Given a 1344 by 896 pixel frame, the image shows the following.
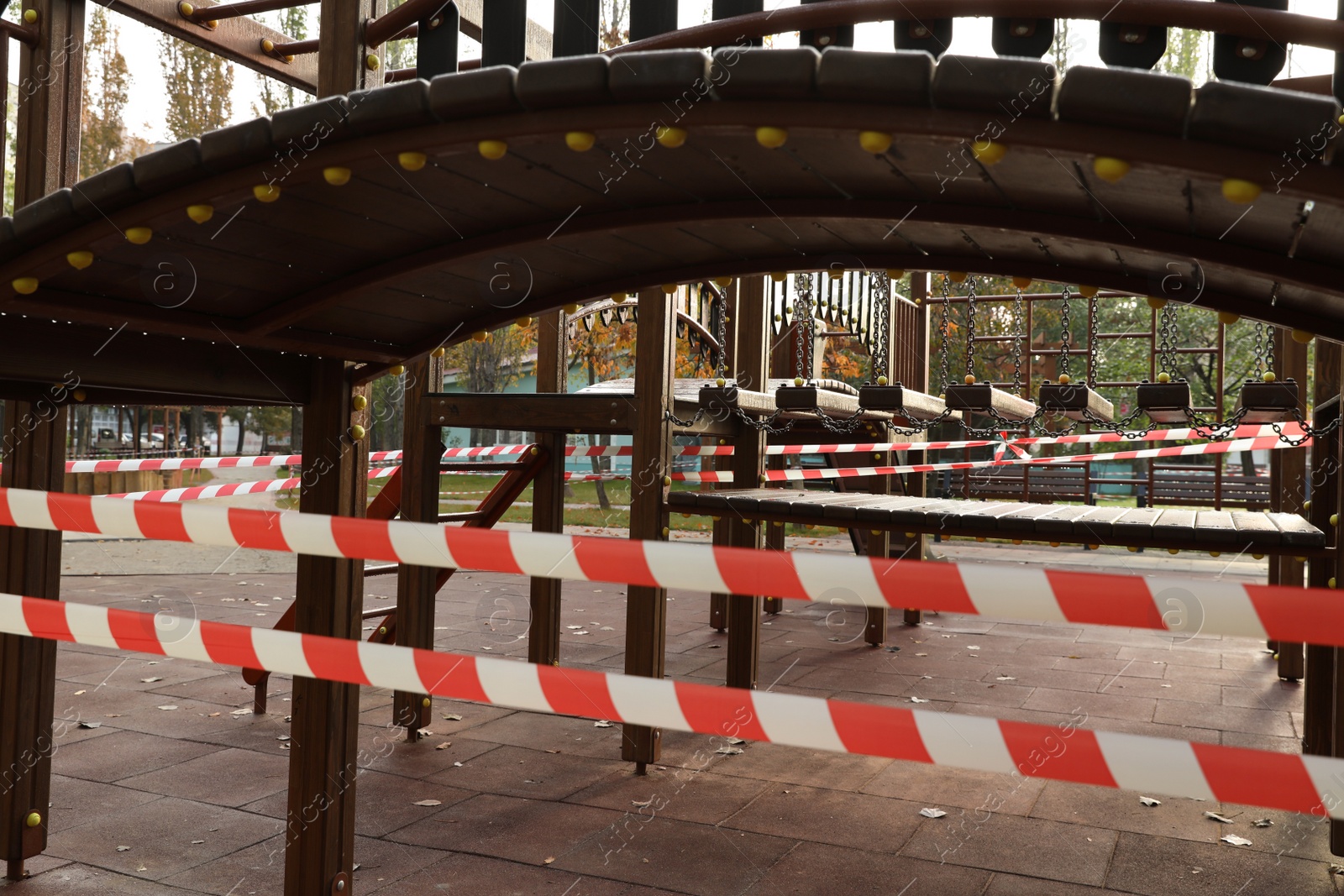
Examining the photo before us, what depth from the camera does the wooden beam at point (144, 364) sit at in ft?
9.68

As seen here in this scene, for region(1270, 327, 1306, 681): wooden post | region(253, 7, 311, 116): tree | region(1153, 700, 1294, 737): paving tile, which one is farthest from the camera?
region(253, 7, 311, 116): tree

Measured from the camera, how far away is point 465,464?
6660 mm

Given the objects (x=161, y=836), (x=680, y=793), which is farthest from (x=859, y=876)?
(x=161, y=836)

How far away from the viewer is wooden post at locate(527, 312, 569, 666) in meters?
6.65

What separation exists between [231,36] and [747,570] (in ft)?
16.2

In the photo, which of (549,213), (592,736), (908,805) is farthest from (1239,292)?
(592,736)

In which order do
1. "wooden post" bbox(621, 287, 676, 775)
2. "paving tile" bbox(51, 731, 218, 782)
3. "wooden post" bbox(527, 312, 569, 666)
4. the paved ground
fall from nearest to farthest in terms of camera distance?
1. the paved ground
2. "paving tile" bbox(51, 731, 218, 782)
3. "wooden post" bbox(621, 287, 676, 775)
4. "wooden post" bbox(527, 312, 569, 666)

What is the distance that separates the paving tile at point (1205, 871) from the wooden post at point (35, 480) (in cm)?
401

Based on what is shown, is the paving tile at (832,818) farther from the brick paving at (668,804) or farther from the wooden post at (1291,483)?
the wooden post at (1291,483)

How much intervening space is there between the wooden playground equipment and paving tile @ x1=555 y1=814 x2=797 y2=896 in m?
0.79

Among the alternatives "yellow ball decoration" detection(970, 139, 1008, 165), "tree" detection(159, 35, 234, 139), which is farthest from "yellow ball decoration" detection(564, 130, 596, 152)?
"tree" detection(159, 35, 234, 139)

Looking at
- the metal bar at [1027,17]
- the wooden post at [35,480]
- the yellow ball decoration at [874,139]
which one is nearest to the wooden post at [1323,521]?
the metal bar at [1027,17]

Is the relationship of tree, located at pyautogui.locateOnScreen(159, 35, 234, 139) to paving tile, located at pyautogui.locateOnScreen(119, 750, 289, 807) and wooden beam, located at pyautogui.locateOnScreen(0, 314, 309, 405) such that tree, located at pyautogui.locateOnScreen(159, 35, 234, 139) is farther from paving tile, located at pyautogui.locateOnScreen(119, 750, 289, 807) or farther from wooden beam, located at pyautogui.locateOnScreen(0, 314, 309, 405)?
wooden beam, located at pyautogui.locateOnScreen(0, 314, 309, 405)

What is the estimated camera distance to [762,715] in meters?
2.19
